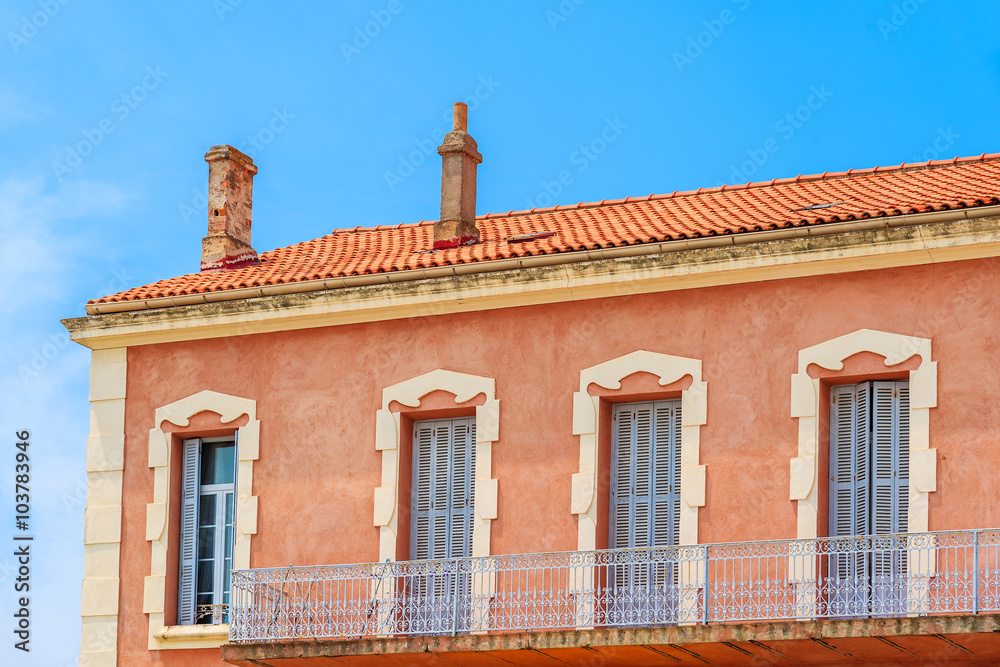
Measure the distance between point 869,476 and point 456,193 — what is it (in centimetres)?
643

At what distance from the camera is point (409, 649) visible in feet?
60.2

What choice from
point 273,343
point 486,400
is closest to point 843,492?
point 486,400

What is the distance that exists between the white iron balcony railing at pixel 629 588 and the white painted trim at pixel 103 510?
2094mm

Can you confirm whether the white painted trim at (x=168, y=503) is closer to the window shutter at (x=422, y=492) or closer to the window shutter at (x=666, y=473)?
the window shutter at (x=422, y=492)

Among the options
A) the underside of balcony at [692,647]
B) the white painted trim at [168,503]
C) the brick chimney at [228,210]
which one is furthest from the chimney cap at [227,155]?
the underside of balcony at [692,647]

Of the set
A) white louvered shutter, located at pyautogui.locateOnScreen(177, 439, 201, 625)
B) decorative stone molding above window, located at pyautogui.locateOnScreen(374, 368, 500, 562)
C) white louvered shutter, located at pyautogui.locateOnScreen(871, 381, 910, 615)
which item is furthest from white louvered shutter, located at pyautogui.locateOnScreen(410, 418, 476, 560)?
white louvered shutter, located at pyautogui.locateOnScreen(871, 381, 910, 615)

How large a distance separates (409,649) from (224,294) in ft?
15.4

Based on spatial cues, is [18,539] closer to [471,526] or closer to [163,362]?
[163,362]

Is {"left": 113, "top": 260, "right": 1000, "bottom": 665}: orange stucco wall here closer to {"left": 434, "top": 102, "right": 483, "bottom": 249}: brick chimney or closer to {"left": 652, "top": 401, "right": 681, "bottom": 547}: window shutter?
{"left": 652, "top": 401, "right": 681, "bottom": 547}: window shutter

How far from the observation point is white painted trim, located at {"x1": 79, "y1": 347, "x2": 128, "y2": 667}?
20.6 m

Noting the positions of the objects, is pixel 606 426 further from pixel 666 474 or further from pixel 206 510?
pixel 206 510

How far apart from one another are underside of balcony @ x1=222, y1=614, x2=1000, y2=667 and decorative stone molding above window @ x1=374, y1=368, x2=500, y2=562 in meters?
1.27

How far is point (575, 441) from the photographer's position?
1903 centimetres

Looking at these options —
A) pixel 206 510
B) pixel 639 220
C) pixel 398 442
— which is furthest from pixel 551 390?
pixel 206 510
